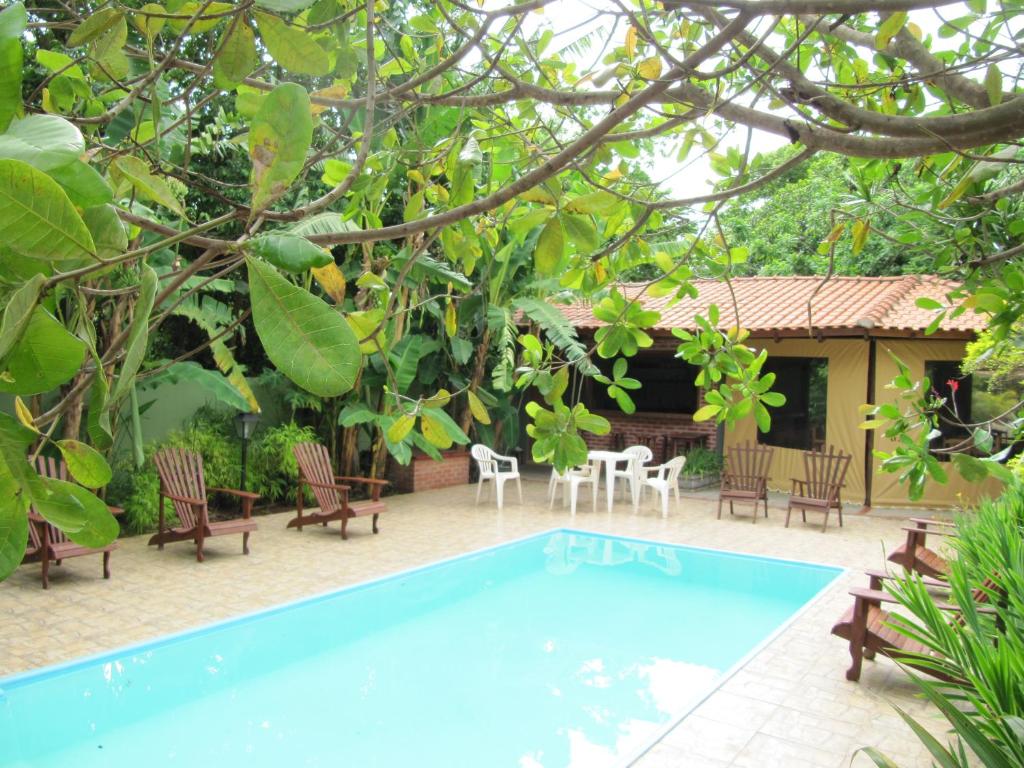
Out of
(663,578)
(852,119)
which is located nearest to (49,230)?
(852,119)

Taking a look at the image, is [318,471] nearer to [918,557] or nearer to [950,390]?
[918,557]

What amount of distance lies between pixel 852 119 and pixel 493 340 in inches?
461

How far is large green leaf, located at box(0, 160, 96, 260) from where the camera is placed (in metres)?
0.68

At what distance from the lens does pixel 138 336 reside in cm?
74

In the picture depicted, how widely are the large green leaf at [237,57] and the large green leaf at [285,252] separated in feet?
2.81

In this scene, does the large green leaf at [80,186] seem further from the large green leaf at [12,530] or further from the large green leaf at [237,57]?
the large green leaf at [237,57]

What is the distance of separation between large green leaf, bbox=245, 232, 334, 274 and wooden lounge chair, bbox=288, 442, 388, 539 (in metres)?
9.43

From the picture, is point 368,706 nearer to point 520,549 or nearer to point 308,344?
point 520,549

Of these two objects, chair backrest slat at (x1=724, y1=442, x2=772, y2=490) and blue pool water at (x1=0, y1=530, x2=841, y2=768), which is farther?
chair backrest slat at (x1=724, y1=442, x2=772, y2=490)

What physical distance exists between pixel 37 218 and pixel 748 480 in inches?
516

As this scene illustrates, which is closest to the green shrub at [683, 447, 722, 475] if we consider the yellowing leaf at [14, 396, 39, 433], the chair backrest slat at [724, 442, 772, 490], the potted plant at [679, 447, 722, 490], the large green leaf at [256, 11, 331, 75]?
the potted plant at [679, 447, 722, 490]

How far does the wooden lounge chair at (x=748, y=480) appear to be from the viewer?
12.2 m

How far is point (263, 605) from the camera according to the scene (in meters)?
7.15

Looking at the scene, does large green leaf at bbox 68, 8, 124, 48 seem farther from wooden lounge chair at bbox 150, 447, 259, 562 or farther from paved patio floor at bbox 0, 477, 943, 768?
wooden lounge chair at bbox 150, 447, 259, 562
